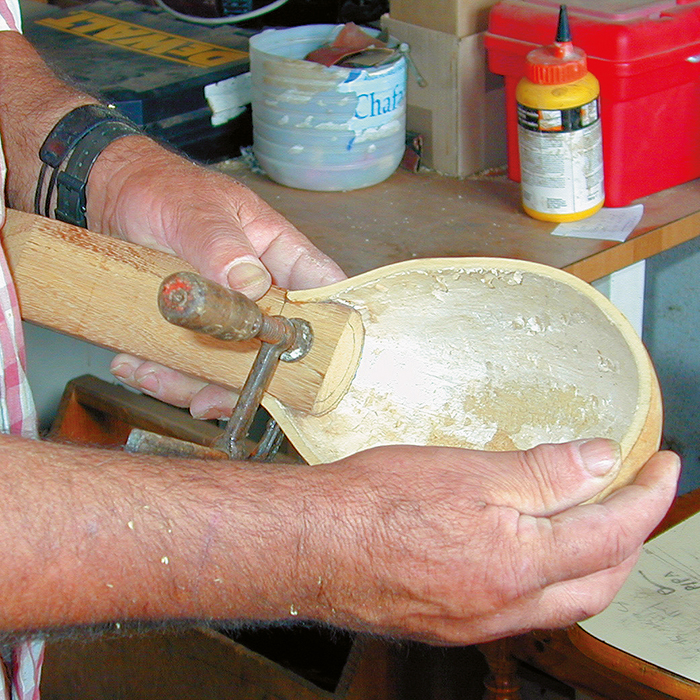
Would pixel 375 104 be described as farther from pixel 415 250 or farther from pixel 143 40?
pixel 143 40

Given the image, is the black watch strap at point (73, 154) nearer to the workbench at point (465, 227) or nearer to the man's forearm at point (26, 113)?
Answer: the man's forearm at point (26, 113)

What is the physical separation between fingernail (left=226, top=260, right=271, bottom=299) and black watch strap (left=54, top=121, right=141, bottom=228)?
27 centimetres

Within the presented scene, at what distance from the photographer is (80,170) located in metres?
0.98

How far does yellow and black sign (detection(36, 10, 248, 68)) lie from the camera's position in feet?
5.79

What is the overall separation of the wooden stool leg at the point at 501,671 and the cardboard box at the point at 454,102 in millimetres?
788

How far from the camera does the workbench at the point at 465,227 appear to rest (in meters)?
1.33

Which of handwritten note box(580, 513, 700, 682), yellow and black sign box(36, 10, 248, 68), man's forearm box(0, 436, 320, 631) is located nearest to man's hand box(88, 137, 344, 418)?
man's forearm box(0, 436, 320, 631)

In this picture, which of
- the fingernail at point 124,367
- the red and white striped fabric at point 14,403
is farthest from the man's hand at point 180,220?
the red and white striped fabric at point 14,403

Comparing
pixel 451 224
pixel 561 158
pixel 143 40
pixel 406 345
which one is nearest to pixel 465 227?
pixel 451 224

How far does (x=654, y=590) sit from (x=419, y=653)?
16.7 inches

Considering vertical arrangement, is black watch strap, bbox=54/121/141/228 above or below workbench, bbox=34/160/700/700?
above

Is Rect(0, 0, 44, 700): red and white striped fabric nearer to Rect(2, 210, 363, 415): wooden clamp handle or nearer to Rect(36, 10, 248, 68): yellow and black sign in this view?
Rect(2, 210, 363, 415): wooden clamp handle

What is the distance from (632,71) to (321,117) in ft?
1.58

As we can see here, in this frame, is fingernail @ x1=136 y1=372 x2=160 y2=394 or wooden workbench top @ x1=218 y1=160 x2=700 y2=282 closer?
fingernail @ x1=136 y1=372 x2=160 y2=394
